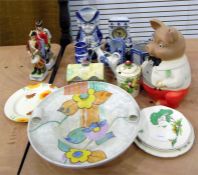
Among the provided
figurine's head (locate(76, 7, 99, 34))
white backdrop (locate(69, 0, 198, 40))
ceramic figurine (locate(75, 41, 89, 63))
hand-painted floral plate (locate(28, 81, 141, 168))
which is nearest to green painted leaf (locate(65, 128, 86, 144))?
hand-painted floral plate (locate(28, 81, 141, 168))

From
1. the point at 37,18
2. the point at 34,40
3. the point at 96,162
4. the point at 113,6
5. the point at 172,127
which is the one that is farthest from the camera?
the point at 113,6

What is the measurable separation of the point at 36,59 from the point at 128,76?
336 mm

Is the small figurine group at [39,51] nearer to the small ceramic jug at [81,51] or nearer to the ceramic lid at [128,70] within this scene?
the small ceramic jug at [81,51]

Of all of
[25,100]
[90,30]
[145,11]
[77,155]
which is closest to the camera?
[77,155]

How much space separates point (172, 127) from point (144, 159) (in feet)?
0.41

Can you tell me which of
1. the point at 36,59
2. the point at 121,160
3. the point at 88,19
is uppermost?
the point at 88,19

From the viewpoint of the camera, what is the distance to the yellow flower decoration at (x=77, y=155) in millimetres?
708

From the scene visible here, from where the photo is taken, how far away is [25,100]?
95cm

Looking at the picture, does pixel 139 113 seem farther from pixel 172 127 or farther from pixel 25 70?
pixel 25 70

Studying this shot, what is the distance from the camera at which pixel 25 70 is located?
3.62ft

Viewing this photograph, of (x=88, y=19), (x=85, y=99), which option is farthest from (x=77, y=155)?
(x=88, y=19)

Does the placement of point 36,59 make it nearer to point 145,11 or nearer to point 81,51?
point 81,51

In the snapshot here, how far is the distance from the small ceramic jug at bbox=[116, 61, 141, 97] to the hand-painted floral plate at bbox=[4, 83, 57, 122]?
0.74ft

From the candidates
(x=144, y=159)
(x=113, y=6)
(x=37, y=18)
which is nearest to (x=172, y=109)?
(x=144, y=159)
